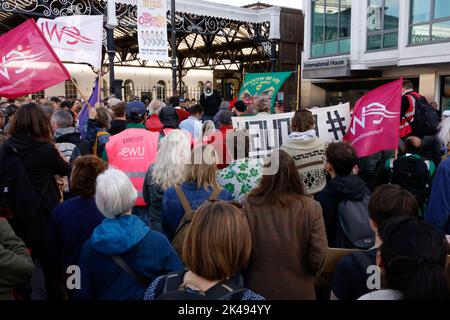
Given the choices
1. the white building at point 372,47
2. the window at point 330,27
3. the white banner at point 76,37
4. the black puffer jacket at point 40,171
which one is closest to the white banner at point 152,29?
the white banner at point 76,37

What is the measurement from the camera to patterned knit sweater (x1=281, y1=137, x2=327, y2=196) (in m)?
4.00

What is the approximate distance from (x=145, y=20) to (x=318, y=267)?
30.2 ft

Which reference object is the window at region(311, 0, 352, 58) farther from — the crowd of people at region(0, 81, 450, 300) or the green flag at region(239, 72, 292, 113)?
the crowd of people at region(0, 81, 450, 300)

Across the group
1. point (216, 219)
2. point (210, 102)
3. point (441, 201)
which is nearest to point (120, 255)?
point (216, 219)

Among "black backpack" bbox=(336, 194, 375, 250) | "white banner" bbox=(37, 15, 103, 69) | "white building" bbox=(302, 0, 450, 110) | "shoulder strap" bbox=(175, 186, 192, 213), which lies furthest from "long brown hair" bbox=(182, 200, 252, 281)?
"white building" bbox=(302, 0, 450, 110)

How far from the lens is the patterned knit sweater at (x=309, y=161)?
400cm

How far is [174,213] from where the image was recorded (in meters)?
3.04

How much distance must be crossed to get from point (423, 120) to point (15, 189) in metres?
4.55

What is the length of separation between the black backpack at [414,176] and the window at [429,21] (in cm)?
1304

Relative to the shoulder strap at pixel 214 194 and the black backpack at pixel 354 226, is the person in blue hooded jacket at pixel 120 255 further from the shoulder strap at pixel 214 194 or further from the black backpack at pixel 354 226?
the black backpack at pixel 354 226

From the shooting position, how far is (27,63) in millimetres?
4875

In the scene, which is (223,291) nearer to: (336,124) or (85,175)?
(85,175)
